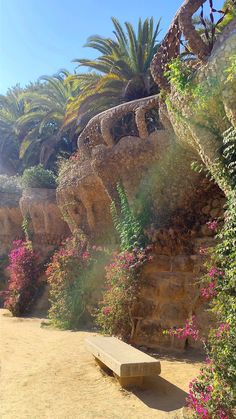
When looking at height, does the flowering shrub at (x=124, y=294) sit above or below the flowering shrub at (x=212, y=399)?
above

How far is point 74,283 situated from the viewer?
10578mm

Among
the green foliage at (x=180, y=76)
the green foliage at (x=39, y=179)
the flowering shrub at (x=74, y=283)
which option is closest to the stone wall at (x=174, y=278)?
the flowering shrub at (x=74, y=283)

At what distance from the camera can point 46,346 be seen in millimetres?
8023

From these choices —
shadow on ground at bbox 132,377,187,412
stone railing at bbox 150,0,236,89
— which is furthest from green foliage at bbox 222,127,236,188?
shadow on ground at bbox 132,377,187,412

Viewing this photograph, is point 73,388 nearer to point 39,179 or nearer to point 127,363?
point 127,363

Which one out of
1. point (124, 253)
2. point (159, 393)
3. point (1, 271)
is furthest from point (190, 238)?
point (1, 271)

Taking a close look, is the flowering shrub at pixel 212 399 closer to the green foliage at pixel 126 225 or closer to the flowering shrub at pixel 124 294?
the flowering shrub at pixel 124 294

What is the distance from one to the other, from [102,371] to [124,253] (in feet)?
8.69

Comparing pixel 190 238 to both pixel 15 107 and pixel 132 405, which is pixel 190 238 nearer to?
pixel 132 405

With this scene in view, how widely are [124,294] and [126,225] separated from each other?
1.58m

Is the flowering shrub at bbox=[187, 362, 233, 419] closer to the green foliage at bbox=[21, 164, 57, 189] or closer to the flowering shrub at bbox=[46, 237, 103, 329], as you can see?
the flowering shrub at bbox=[46, 237, 103, 329]

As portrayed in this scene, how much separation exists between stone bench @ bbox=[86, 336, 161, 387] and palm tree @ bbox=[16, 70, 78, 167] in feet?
41.0

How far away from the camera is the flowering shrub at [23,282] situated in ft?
42.3

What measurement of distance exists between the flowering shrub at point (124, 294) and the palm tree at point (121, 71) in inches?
258
